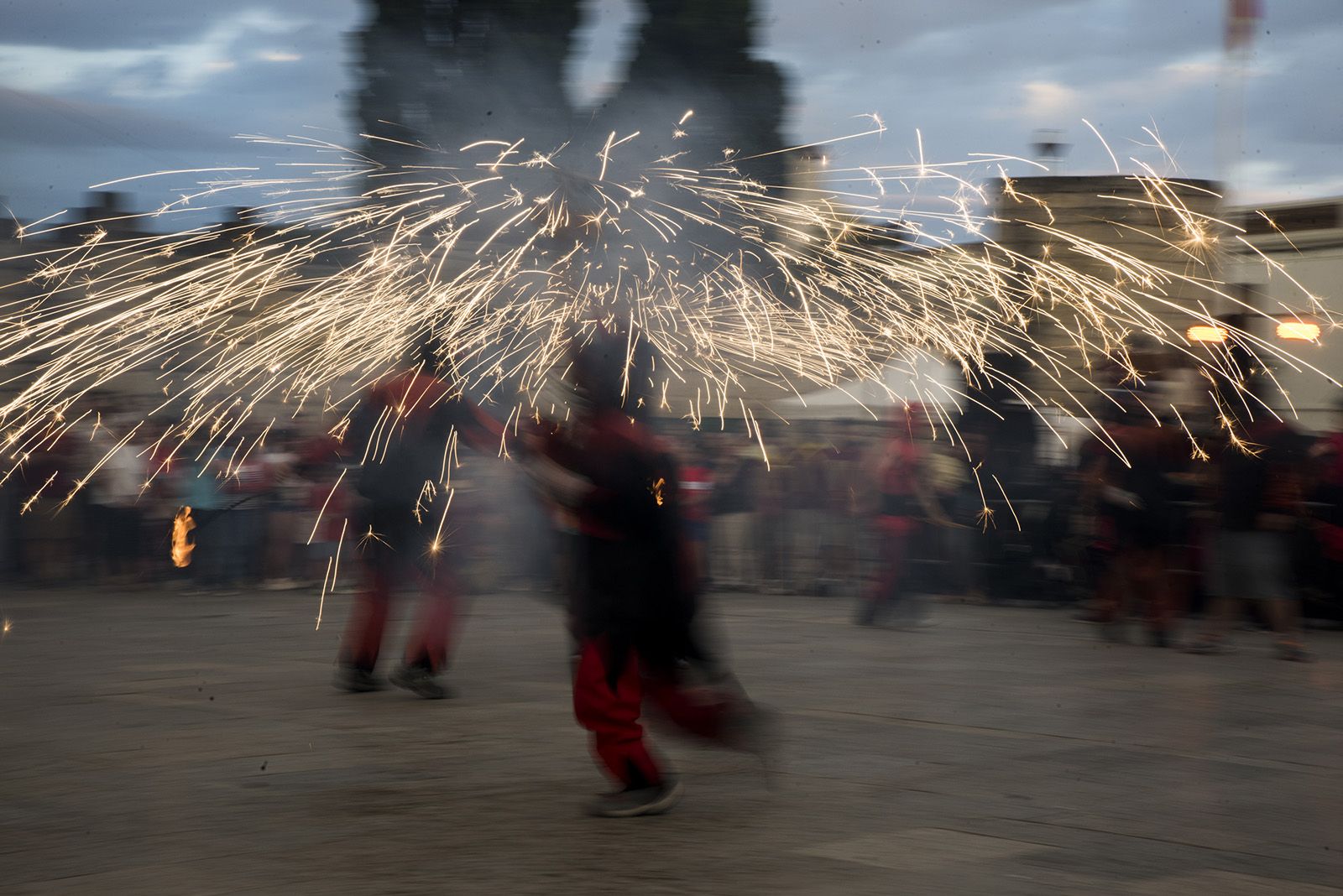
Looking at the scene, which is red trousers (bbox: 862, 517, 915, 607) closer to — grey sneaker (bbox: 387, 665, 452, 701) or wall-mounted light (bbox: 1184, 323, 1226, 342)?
wall-mounted light (bbox: 1184, 323, 1226, 342)

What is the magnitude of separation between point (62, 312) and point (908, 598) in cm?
1225

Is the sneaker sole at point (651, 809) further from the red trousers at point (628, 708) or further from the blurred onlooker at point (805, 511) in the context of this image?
the blurred onlooker at point (805, 511)

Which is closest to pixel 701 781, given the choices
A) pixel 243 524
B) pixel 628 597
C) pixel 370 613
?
pixel 628 597

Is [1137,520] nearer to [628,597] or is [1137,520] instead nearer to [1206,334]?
[1206,334]

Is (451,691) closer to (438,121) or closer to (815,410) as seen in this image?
(815,410)

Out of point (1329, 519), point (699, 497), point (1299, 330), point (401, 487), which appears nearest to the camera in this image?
point (401, 487)

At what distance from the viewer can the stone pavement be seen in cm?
448

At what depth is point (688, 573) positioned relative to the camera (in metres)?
5.55

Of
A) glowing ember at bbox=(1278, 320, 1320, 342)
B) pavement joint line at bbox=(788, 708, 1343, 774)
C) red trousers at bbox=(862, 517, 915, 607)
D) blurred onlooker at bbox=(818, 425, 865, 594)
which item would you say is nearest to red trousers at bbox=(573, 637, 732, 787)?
pavement joint line at bbox=(788, 708, 1343, 774)

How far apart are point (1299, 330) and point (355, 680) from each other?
Result: 935 centimetres

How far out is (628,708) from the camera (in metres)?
5.28

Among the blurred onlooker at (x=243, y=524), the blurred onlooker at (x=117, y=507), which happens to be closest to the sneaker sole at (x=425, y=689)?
the blurred onlooker at (x=243, y=524)

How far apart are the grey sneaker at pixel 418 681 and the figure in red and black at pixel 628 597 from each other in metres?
2.29

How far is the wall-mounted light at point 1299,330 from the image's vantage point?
13.5 meters
